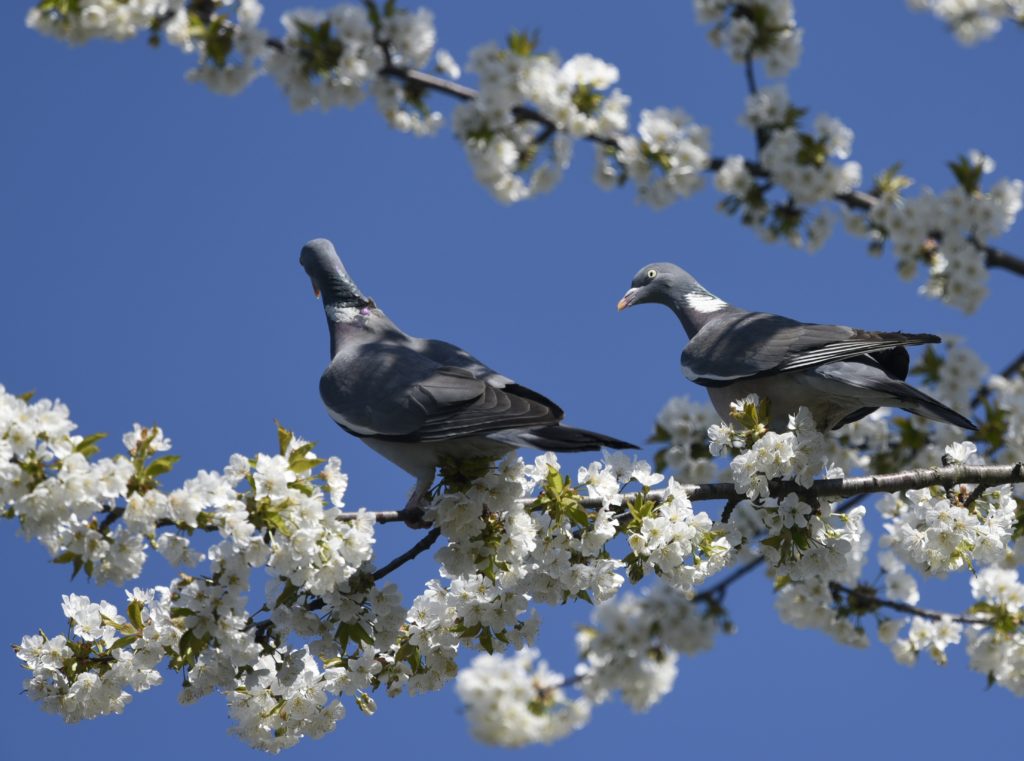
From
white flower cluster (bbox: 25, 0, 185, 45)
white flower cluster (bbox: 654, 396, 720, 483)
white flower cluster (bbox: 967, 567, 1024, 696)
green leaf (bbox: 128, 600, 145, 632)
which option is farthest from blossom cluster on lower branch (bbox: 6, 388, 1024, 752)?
white flower cluster (bbox: 654, 396, 720, 483)

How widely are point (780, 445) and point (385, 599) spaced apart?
1492mm

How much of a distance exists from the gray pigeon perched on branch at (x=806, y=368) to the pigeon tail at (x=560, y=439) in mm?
1371

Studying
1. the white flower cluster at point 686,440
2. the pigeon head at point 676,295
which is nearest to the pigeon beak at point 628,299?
the pigeon head at point 676,295

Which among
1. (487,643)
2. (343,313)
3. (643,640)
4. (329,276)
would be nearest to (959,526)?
(643,640)

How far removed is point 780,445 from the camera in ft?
13.2

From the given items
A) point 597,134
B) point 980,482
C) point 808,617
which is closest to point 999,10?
point 597,134

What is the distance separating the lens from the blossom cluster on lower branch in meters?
3.35

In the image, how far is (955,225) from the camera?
6008 millimetres

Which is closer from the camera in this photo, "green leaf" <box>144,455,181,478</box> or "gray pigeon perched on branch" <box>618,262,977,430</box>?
"green leaf" <box>144,455,181,478</box>

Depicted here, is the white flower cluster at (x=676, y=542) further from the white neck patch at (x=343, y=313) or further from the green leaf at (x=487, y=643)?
the white neck patch at (x=343, y=313)

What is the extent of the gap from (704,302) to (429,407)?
2.28 metres

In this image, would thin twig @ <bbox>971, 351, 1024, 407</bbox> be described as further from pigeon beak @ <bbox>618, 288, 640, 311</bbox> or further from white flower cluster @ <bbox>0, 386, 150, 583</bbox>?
white flower cluster @ <bbox>0, 386, 150, 583</bbox>

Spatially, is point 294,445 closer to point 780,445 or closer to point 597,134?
point 780,445

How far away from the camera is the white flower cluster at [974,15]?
5.89 meters
